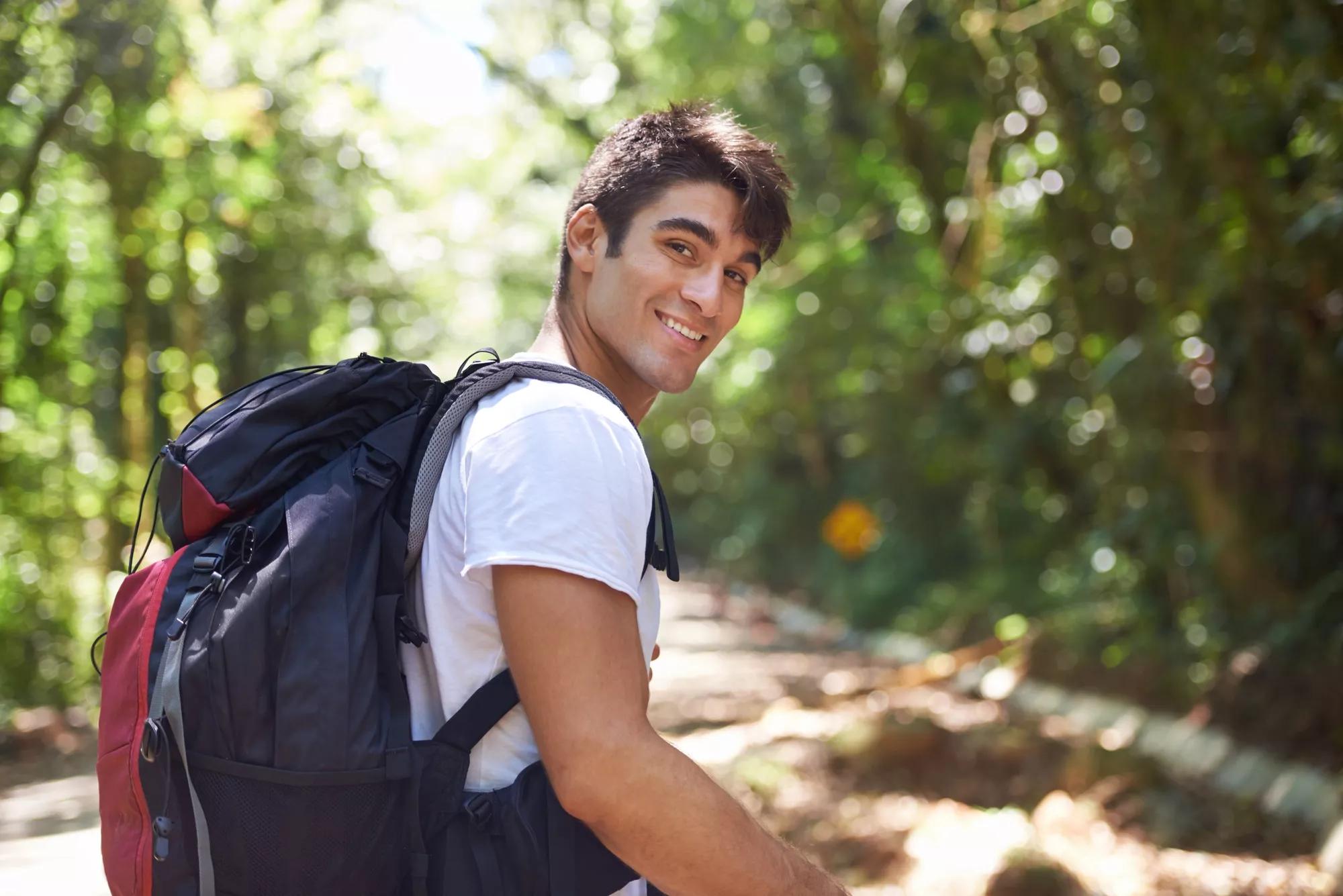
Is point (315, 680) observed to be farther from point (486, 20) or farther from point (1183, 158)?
point (486, 20)

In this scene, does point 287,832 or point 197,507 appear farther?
point 197,507

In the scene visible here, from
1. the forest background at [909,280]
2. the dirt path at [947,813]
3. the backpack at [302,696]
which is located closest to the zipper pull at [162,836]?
the backpack at [302,696]

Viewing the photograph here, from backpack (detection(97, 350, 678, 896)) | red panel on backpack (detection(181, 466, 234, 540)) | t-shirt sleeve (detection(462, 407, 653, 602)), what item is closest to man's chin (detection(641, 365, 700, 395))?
backpack (detection(97, 350, 678, 896))

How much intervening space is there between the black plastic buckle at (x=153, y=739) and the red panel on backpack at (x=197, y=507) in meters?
0.27

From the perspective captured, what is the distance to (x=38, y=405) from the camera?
15.0 metres

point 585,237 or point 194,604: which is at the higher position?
point 585,237

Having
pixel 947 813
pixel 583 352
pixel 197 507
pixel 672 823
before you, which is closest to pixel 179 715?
pixel 197 507

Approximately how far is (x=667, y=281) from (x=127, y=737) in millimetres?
986

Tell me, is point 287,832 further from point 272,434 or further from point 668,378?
point 668,378

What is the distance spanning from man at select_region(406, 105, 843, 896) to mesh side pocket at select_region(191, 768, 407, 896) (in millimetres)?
154

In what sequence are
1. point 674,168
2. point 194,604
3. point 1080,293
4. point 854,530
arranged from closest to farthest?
1. point 194,604
2. point 674,168
3. point 1080,293
4. point 854,530

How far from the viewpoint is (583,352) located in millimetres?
2129

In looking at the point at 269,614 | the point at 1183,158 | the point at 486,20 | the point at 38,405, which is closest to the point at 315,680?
the point at 269,614

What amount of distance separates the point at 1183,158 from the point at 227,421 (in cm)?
908
